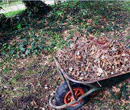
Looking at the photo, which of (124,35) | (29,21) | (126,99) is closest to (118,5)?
(124,35)

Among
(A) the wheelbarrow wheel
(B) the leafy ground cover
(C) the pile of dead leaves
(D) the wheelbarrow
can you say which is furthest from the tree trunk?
(A) the wheelbarrow wheel

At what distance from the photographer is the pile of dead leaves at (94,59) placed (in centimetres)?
262

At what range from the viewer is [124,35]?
5371mm

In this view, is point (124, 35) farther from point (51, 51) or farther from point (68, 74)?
point (68, 74)

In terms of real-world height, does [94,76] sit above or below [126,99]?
above

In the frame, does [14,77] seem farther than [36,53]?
No

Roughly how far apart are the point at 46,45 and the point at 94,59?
2488 mm

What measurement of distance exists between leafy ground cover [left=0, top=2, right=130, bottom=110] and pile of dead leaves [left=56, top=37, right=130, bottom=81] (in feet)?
2.98

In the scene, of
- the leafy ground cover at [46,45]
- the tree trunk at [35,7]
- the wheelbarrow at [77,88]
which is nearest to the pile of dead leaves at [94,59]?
the wheelbarrow at [77,88]

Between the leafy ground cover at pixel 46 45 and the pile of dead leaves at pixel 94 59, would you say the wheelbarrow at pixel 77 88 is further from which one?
the leafy ground cover at pixel 46 45

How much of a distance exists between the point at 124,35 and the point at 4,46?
3.89m

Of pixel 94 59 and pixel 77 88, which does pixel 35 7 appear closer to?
pixel 94 59

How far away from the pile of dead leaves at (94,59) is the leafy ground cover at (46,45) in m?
0.91

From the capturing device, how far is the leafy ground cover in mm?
3400
